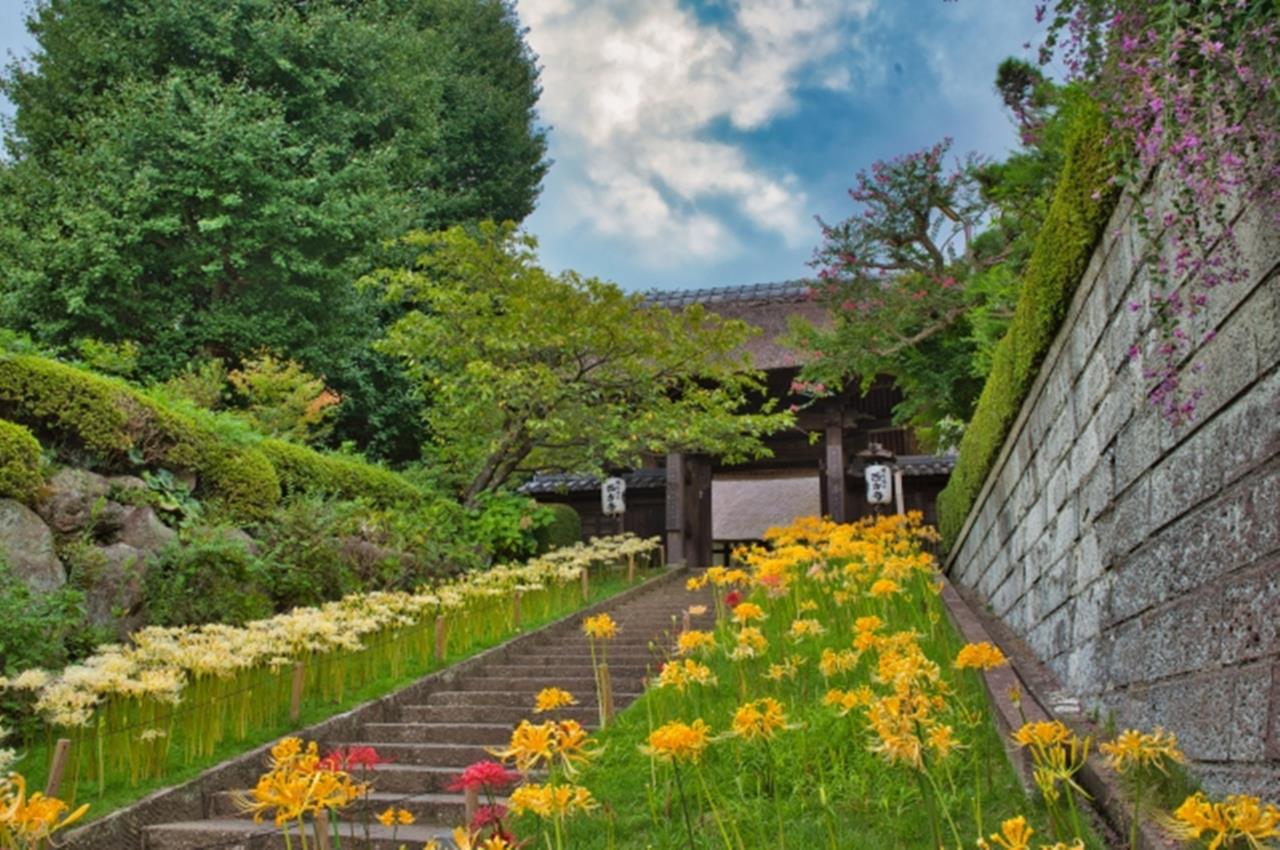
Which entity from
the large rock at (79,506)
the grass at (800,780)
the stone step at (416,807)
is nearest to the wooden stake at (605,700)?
the grass at (800,780)

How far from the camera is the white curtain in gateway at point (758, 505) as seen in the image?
2339cm

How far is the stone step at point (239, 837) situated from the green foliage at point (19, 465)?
3401 millimetres

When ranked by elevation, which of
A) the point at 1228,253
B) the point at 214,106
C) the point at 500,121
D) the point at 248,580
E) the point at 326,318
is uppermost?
the point at 500,121

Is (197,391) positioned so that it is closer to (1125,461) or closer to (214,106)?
(214,106)

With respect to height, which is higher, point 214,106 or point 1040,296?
point 214,106

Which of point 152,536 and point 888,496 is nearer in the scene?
point 152,536

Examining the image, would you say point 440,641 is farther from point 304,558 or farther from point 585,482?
point 585,482

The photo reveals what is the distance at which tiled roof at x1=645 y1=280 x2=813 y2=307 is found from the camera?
57.1 ft

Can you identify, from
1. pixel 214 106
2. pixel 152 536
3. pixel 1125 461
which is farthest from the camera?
pixel 214 106

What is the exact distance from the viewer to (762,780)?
159 inches

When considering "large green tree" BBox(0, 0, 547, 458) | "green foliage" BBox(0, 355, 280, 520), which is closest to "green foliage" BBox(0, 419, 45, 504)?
"green foliage" BBox(0, 355, 280, 520)

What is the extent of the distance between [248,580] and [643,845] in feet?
17.4

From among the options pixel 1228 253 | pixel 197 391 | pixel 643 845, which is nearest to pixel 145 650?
pixel 643 845

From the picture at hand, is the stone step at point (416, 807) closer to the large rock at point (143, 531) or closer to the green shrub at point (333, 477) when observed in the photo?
the large rock at point (143, 531)
